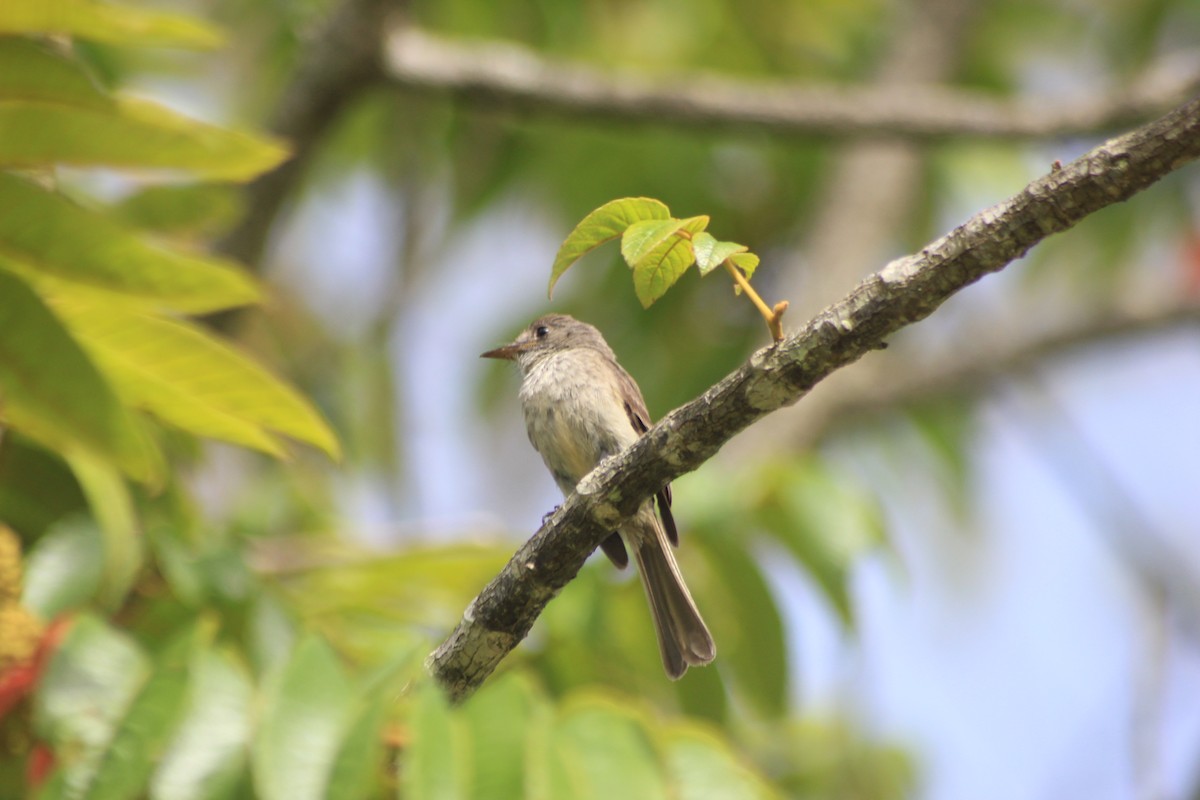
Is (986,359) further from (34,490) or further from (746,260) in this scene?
(746,260)

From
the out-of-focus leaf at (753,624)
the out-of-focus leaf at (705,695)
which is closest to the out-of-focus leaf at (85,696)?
the out-of-focus leaf at (705,695)

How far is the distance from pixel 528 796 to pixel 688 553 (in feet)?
5.75

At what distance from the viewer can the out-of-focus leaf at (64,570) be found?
3.61 meters

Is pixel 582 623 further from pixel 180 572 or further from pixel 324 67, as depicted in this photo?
pixel 324 67

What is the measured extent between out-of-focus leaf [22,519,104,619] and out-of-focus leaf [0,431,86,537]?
12.6 inches

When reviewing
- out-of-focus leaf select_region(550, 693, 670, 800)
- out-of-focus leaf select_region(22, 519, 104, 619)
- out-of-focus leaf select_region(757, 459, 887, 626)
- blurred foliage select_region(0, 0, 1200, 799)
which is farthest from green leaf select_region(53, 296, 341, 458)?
out-of-focus leaf select_region(757, 459, 887, 626)

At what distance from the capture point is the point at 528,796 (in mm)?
3072

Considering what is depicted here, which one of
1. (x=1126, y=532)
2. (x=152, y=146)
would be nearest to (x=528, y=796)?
(x=152, y=146)

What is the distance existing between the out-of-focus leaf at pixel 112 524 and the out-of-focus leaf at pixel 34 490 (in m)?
0.35

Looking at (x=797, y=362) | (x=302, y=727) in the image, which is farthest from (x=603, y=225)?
(x=302, y=727)

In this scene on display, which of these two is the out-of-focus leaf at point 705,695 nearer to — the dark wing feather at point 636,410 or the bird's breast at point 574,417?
the dark wing feather at point 636,410

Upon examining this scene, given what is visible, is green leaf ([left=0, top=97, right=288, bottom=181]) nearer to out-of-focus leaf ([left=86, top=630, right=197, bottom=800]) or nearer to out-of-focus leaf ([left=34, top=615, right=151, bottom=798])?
out-of-focus leaf ([left=34, top=615, right=151, bottom=798])

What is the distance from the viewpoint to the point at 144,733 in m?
3.16

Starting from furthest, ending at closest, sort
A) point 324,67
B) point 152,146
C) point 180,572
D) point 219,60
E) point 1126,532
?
point 219,60 → point 1126,532 → point 324,67 → point 180,572 → point 152,146
